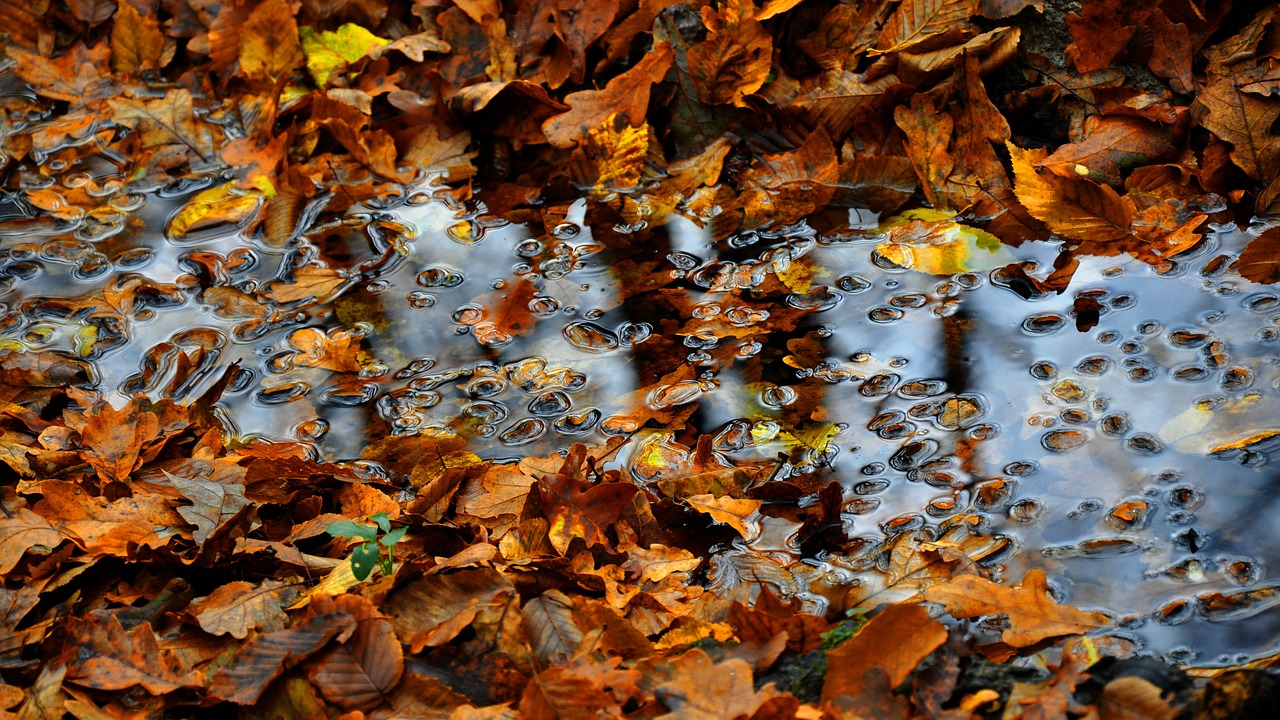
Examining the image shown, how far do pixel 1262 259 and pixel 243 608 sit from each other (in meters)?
2.43

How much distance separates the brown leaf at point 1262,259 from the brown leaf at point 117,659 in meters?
2.47

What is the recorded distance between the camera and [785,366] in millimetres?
2387

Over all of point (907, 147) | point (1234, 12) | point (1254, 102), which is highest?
point (1234, 12)

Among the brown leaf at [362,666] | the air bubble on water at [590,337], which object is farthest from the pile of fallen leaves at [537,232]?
the air bubble on water at [590,337]

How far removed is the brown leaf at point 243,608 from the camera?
1630 mm

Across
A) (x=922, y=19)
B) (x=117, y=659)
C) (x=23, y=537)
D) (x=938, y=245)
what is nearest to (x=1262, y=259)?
(x=938, y=245)

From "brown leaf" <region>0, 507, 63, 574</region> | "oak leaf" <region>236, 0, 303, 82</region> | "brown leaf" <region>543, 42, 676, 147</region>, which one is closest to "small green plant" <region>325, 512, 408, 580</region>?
"brown leaf" <region>0, 507, 63, 574</region>

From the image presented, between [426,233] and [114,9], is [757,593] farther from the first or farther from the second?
[114,9]

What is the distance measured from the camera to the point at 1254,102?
2.58 metres

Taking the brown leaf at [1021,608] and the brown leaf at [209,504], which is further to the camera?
the brown leaf at [209,504]

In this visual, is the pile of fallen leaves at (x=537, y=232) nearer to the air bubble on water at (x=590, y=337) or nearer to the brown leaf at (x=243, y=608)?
the brown leaf at (x=243, y=608)

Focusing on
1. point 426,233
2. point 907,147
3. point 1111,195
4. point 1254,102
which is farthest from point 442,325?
point 1254,102

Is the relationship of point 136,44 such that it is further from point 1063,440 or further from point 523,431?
point 1063,440

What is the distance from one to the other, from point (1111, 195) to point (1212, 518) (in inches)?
40.9
